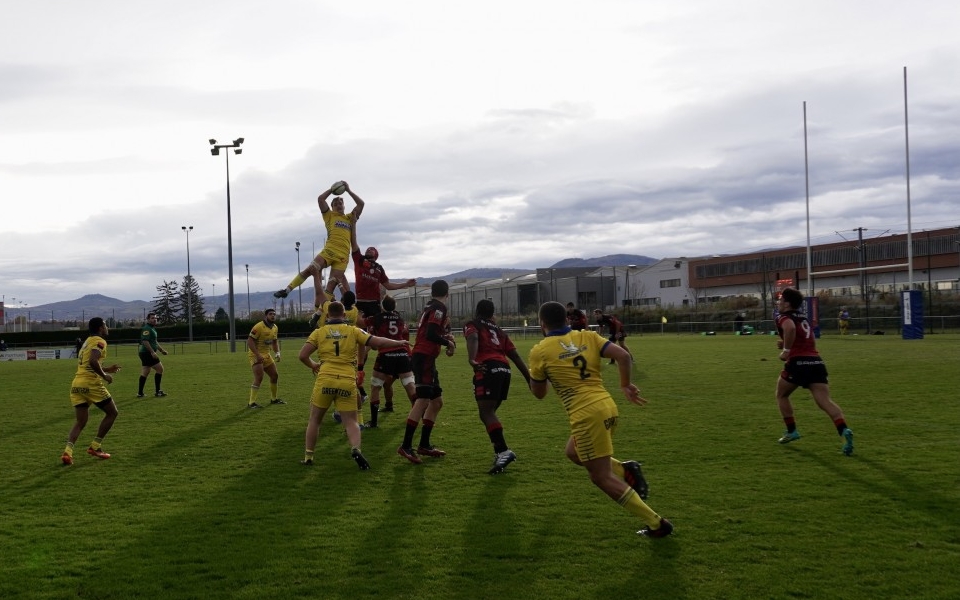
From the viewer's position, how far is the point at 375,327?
13695 millimetres

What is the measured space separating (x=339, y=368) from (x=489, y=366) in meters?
1.82

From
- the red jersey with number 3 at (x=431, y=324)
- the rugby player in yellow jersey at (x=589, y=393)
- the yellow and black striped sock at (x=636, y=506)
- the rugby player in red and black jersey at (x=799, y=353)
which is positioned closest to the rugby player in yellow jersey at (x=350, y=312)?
the red jersey with number 3 at (x=431, y=324)

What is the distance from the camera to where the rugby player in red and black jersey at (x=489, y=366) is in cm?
965

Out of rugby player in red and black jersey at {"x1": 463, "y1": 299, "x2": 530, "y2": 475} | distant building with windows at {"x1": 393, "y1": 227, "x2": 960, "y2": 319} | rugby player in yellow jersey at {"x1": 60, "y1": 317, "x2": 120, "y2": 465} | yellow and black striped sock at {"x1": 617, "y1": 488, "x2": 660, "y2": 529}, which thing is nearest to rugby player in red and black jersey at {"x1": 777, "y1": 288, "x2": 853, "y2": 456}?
rugby player in red and black jersey at {"x1": 463, "y1": 299, "x2": 530, "y2": 475}

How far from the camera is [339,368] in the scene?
32.6 ft

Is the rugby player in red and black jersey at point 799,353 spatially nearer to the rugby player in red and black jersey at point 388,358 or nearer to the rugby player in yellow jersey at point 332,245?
the rugby player in red and black jersey at point 388,358

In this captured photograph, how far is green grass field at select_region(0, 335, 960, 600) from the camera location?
570 cm

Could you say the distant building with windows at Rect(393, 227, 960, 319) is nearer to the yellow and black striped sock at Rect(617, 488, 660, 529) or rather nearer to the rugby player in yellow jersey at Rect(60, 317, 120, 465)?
the rugby player in yellow jersey at Rect(60, 317, 120, 465)

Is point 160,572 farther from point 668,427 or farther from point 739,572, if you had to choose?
→ point 668,427

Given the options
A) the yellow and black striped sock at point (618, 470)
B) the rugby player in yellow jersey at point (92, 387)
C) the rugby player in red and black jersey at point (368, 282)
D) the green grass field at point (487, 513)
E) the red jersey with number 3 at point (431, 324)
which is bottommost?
the green grass field at point (487, 513)

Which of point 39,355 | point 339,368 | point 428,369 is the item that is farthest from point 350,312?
point 39,355

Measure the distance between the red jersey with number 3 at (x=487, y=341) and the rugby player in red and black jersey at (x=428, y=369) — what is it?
30.6 inches

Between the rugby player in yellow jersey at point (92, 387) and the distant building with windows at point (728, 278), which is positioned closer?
the rugby player in yellow jersey at point (92, 387)

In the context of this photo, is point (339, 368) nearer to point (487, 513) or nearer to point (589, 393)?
point (487, 513)
